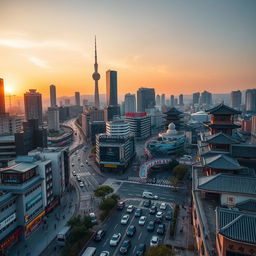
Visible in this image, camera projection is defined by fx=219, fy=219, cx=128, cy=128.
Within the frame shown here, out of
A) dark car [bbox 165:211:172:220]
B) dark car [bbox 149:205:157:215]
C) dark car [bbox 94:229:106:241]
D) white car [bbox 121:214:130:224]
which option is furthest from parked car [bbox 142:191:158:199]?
dark car [bbox 94:229:106:241]

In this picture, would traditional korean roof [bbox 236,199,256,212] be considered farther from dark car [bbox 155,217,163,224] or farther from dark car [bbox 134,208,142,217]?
dark car [bbox 134,208,142,217]

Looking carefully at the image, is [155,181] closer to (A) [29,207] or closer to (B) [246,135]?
(A) [29,207]

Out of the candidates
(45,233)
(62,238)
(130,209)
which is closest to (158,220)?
(130,209)

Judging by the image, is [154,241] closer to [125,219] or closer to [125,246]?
[125,246]

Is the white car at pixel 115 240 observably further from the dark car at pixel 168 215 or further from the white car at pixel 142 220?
the dark car at pixel 168 215

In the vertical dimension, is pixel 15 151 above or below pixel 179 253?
above

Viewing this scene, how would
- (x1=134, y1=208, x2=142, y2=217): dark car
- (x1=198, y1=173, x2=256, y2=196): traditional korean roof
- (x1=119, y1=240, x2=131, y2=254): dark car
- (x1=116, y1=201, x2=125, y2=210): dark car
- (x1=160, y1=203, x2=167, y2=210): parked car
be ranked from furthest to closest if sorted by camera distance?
1. (x1=116, y1=201, x2=125, y2=210): dark car
2. (x1=160, y1=203, x2=167, y2=210): parked car
3. (x1=134, y1=208, x2=142, y2=217): dark car
4. (x1=119, y1=240, x2=131, y2=254): dark car
5. (x1=198, y1=173, x2=256, y2=196): traditional korean roof

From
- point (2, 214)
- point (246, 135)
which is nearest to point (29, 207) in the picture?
point (2, 214)

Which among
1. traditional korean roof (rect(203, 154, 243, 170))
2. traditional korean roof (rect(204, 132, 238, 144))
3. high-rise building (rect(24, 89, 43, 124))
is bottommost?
traditional korean roof (rect(203, 154, 243, 170))
